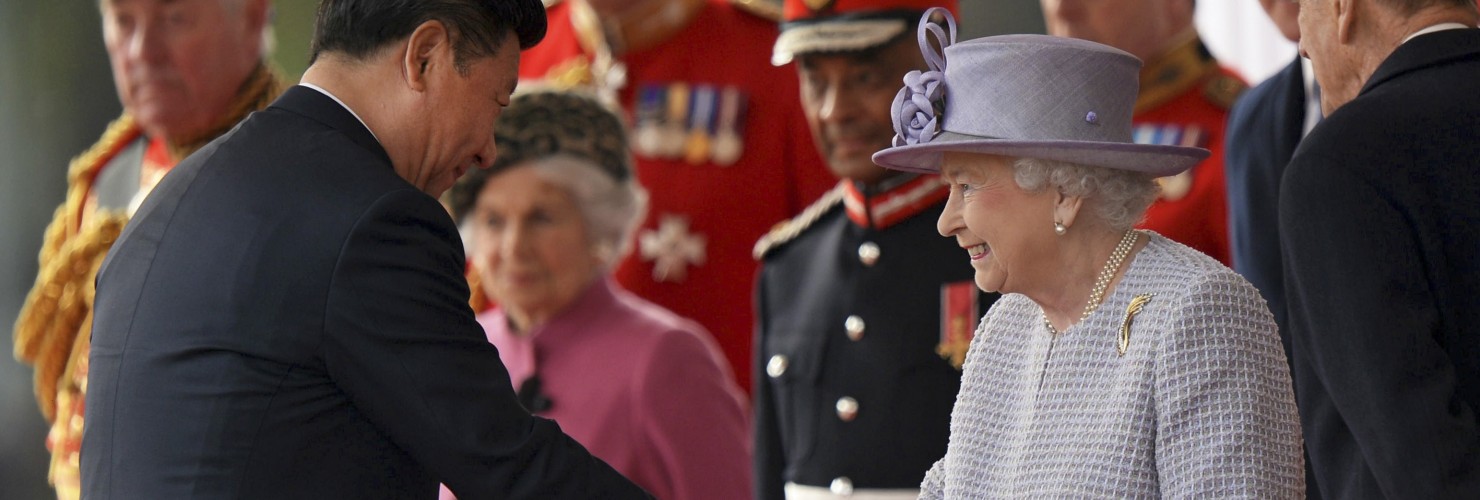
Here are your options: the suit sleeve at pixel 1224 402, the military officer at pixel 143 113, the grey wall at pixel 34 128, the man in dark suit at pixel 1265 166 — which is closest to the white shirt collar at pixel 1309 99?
the man in dark suit at pixel 1265 166

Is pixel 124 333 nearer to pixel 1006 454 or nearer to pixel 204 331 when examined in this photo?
pixel 204 331

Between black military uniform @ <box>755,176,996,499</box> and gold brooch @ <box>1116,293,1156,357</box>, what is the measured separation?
4.29 feet

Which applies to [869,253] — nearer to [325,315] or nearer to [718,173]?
[718,173]

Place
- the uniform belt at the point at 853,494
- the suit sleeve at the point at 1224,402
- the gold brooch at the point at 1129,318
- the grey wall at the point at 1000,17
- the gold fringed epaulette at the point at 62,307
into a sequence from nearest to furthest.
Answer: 1. the suit sleeve at the point at 1224,402
2. the gold brooch at the point at 1129,318
3. the uniform belt at the point at 853,494
4. the gold fringed epaulette at the point at 62,307
5. the grey wall at the point at 1000,17

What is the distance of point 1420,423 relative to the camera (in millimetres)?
2697

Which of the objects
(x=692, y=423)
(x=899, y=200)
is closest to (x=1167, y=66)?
(x=899, y=200)

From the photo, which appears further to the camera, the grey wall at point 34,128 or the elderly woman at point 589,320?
the grey wall at point 34,128

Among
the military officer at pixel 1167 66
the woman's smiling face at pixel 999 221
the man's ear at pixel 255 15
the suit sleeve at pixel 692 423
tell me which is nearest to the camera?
the woman's smiling face at pixel 999 221

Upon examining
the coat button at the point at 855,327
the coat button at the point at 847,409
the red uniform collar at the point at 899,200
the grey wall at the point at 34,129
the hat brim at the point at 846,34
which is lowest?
the grey wall at the point at 34,129

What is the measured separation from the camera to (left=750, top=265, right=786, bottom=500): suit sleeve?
4172 mm

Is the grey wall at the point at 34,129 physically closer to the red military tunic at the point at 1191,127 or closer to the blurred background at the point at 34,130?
the blurred background at the point at 34,130

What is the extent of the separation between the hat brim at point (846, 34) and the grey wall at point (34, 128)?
145 inches

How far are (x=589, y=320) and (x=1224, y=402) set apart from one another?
83.8 inches

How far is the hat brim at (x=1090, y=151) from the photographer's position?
260 cm
